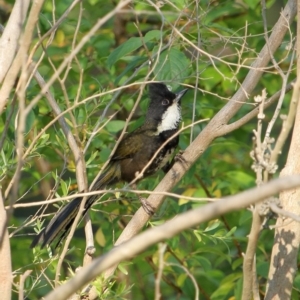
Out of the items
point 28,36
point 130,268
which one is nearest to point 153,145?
point 130,268

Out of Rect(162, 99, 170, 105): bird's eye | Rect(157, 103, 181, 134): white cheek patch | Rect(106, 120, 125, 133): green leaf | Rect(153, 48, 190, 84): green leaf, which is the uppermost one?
Rect(153, 48, 190, 84): green leaf

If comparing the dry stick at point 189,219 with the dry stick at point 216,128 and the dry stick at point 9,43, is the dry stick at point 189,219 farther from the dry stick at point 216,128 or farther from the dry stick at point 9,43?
the dry stick at point 216,128

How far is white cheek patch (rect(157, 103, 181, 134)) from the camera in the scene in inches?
175

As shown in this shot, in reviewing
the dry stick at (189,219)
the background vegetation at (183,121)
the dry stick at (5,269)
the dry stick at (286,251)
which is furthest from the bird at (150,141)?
the dry stick at (189,219)

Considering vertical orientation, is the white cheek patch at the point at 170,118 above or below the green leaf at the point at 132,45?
below

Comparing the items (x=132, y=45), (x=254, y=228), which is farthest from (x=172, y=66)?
(x=254, y=228)

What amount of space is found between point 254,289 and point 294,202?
17.7 inches

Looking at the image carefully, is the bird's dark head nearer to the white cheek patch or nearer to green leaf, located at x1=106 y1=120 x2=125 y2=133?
the white cheek patch

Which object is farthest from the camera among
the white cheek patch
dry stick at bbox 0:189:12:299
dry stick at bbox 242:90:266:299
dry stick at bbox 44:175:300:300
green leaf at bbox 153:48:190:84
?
the white cheek patch

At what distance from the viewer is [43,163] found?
5.21 meters

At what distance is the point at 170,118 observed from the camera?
179 inches

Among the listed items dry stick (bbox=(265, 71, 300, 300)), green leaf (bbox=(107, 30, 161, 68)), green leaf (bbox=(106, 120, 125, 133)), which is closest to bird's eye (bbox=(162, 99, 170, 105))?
green leaf (bbox=(106, 120, 125, 133))

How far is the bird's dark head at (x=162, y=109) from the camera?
176 inches

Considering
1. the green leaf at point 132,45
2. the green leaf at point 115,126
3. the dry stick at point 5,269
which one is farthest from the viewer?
the green leaf at point 115,126
